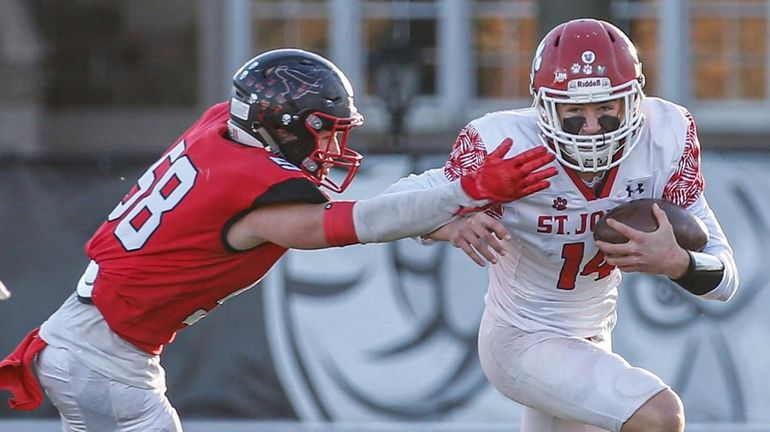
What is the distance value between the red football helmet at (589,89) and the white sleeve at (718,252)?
30 cm

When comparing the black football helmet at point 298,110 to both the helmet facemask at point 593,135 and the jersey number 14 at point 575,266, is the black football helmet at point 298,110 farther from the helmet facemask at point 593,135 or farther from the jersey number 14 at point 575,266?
the jersey number 14 at point 575,266

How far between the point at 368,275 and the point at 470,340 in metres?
0.53

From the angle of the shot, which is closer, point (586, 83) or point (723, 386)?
point (586, 83)

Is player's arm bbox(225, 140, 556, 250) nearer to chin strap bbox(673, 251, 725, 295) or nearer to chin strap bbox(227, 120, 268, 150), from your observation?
chin strap bbox(227, 120, 268, 150)

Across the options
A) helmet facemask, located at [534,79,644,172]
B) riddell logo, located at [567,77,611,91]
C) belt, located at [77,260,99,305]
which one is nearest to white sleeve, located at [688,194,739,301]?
helmet facemask, located at [534,79,644,172]

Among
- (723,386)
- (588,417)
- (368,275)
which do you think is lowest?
(723,386)

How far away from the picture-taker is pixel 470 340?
6.19 meters

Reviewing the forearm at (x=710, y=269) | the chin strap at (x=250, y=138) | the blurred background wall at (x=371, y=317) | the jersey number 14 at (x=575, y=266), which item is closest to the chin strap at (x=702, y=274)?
the forearm at (x=710, y=269)

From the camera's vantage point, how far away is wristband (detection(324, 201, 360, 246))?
3.70 m

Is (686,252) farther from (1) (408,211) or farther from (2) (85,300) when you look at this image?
(2) (85,300)

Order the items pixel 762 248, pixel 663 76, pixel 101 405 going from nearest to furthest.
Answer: pixel 101 405, pixel 762 248, pixel 663 76

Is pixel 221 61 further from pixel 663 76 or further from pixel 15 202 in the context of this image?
pixel 15 202

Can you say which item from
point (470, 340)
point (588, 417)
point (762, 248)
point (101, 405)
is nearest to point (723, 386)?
point (762, 248)

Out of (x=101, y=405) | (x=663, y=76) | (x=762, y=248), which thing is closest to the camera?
(x=101, y=405)
